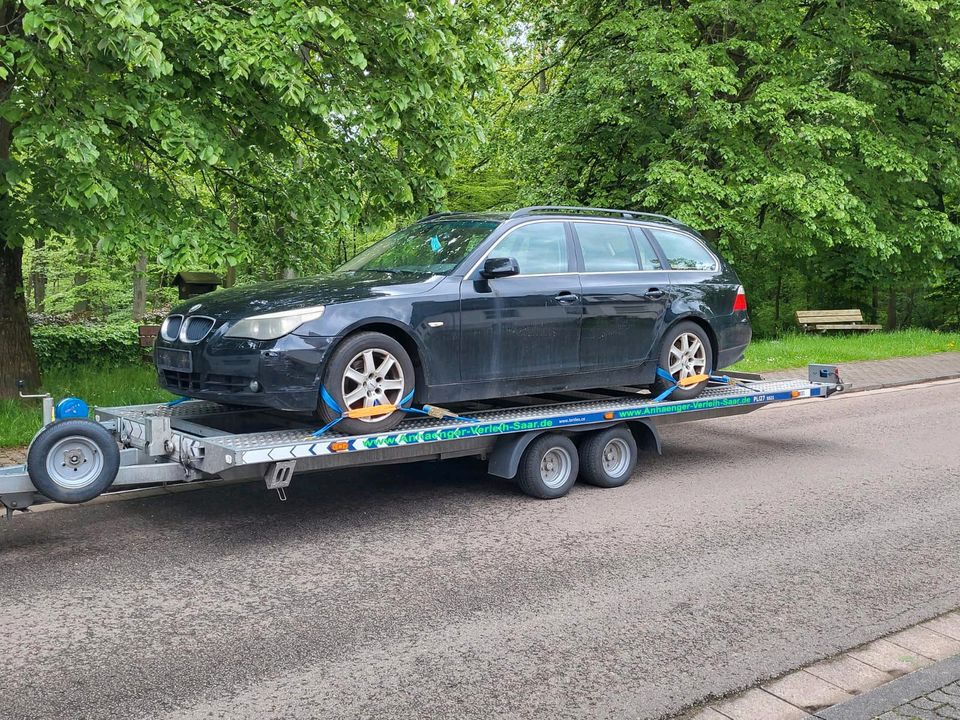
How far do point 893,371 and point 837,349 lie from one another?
6.71 ft

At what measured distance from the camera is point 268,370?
19.8 ft

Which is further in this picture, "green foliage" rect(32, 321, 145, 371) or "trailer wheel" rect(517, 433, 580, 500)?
"green foliage" rect(32, 321, 145, 371)

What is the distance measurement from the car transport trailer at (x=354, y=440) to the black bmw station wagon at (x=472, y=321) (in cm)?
22

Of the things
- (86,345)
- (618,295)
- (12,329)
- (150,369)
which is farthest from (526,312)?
(86,345)

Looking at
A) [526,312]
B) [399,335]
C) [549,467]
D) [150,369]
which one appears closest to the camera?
[399,335]

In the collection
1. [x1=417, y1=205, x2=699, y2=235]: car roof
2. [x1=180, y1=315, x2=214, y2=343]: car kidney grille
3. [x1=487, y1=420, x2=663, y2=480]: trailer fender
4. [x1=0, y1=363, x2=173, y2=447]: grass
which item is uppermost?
[x1=417, y1=205, x2=699, y2=235]: car roof

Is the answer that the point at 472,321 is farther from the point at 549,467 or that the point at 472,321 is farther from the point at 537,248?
the point at 549,467

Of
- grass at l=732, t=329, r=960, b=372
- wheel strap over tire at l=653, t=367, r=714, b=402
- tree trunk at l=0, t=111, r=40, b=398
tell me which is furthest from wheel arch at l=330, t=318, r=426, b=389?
grass at l=732, t=329, r=960, b=372

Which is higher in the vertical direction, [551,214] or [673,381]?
[551,214]

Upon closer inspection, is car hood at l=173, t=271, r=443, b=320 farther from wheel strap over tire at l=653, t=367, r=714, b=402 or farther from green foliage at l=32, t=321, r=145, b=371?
green foliage at l=32, t=321, r=145, b=371

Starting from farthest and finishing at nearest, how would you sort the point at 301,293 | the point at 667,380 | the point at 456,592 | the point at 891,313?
1. the point at 891,313
2. the point at 667,380
3. the point at 301,293
4. the point at 456,592

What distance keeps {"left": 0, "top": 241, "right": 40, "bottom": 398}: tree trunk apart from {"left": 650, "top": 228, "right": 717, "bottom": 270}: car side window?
7.15m

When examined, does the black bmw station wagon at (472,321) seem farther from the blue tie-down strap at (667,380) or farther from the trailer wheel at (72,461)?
the trailer wheel at (72,461)

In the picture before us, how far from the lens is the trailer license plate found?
21.1 ft
